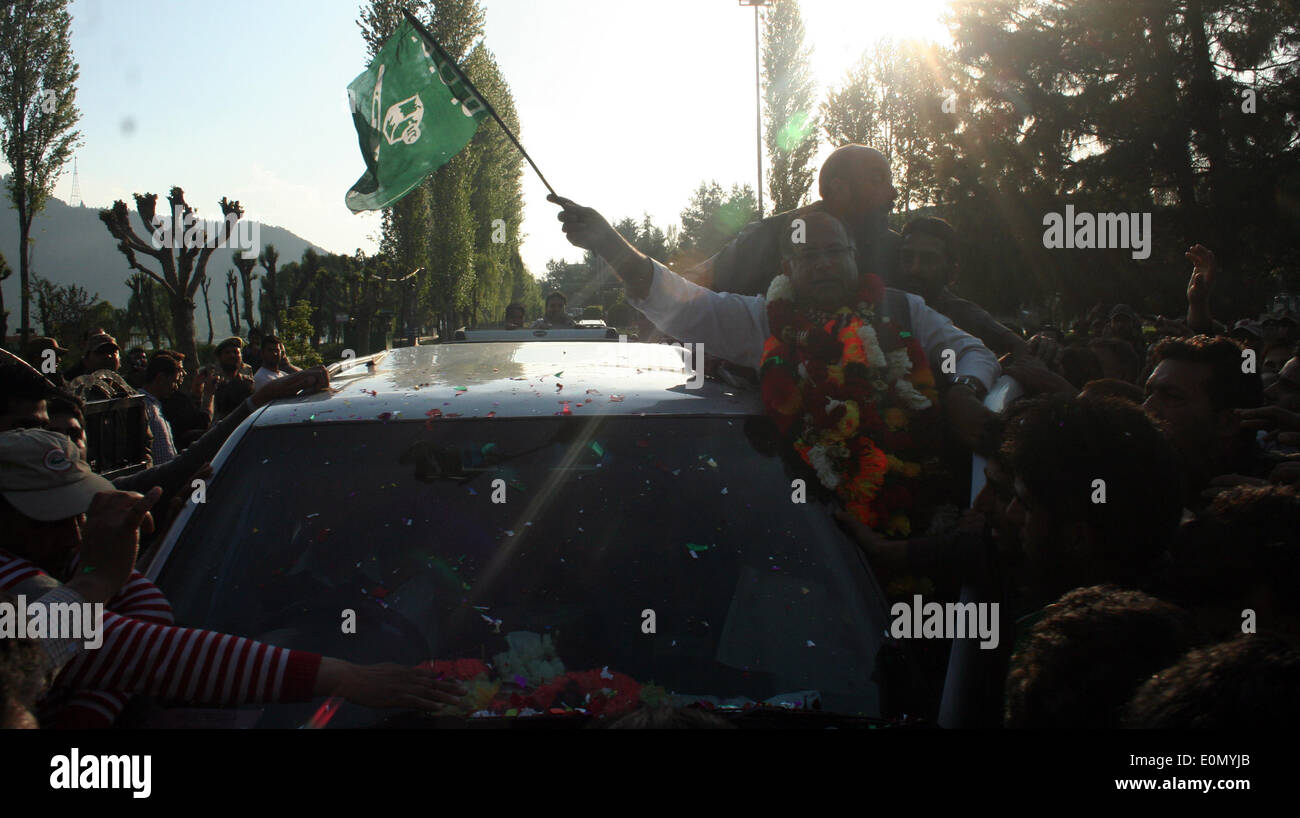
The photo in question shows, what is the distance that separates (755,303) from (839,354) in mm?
509

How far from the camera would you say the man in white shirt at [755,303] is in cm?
309

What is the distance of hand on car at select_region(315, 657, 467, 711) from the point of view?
190 cm

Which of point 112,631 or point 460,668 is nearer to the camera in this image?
point 112,631

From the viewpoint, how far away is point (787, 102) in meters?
48.9

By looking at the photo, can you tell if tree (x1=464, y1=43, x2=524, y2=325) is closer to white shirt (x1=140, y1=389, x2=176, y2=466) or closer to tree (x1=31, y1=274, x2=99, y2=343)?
tree (x1=31, y1=274, x2=99, y2=343)

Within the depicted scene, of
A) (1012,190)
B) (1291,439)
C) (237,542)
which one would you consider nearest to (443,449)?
(237,542)

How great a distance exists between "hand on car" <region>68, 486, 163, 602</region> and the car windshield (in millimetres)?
296

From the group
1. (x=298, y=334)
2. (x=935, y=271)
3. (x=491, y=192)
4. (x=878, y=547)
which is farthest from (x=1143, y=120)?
(x=491, y=192)

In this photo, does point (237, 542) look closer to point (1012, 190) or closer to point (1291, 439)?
point (1291, 439)

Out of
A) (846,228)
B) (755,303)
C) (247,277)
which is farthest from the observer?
(247,277)

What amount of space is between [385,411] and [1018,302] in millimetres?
28385

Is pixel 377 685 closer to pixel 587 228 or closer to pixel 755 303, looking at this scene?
pixel 587 228
